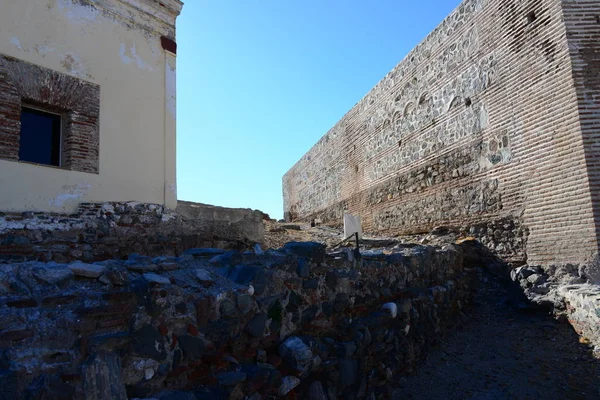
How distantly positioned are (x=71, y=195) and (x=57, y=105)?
3.42ft

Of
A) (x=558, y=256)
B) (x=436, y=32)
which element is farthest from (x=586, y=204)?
(x=436, y=32)

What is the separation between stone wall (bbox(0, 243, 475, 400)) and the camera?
1754mm

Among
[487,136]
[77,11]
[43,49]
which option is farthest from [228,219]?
[487,136]

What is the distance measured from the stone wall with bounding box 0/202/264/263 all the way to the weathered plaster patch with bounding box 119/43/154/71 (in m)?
1.91

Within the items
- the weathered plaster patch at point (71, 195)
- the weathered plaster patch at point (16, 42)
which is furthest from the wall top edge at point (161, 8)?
the weathered plaster patch at point (71, 195)

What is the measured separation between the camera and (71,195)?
198 inches

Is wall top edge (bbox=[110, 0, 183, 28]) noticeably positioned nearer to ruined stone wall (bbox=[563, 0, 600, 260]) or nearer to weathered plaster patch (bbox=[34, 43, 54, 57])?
weathered plaster patch (bbox=[34, 43, 54, 57])

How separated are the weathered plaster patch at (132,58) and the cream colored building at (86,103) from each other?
0.01 meters

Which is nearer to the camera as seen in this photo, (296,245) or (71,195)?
(296,245)

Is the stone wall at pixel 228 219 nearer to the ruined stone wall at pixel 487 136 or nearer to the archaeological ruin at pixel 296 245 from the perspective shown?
the archaeological ruin at pixel 296 245

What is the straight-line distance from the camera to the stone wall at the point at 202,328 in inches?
69.1

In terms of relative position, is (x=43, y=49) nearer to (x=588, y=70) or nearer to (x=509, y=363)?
(x=509, y=363)

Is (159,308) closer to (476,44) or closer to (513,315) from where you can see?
(513,315)

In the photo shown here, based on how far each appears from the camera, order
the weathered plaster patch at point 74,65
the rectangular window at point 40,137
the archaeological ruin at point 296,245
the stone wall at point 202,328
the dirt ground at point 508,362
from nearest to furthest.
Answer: the stone wall at point 202,328 → the archaeological ruin at point 296,245 → the dirt ground at point 508,362 → the rectangular window at point 40,137 → the weathered plaster patch at point 74,65
